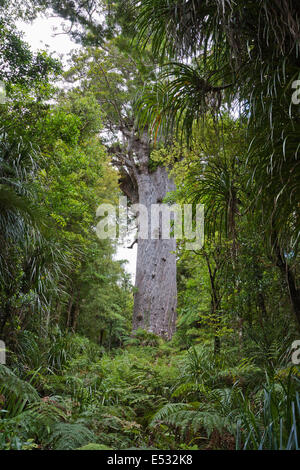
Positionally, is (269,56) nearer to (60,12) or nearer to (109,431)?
(109,431)

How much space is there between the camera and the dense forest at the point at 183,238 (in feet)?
6.62

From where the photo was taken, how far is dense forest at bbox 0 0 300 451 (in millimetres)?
2018

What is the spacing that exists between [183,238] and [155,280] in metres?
3.52

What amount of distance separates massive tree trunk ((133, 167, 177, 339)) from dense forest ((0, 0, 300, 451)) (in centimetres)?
77

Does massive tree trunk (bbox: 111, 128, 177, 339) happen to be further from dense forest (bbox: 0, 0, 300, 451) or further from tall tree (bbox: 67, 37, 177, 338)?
dense forest (bbox: 0, 0, 300, 451)

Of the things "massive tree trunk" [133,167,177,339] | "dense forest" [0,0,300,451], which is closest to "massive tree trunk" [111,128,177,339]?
"massive tree trunk" [133,167,177,339]

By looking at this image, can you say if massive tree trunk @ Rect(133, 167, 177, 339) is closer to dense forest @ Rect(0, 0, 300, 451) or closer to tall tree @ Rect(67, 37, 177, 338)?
tall tree @ Rect(67, 37, 177, 338)

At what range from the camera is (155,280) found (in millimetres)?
7883

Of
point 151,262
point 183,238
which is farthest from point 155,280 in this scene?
point 183,238

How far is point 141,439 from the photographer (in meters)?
2.32

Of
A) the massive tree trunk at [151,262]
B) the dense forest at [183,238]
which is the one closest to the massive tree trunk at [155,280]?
the massive tree trunk at [151,262]

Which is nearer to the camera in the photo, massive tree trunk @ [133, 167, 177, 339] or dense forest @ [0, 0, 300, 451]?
dense forest @ [0, 0, 300, 451]

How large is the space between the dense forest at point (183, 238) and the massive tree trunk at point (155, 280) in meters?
0.77

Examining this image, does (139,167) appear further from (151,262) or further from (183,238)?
(183,238)
